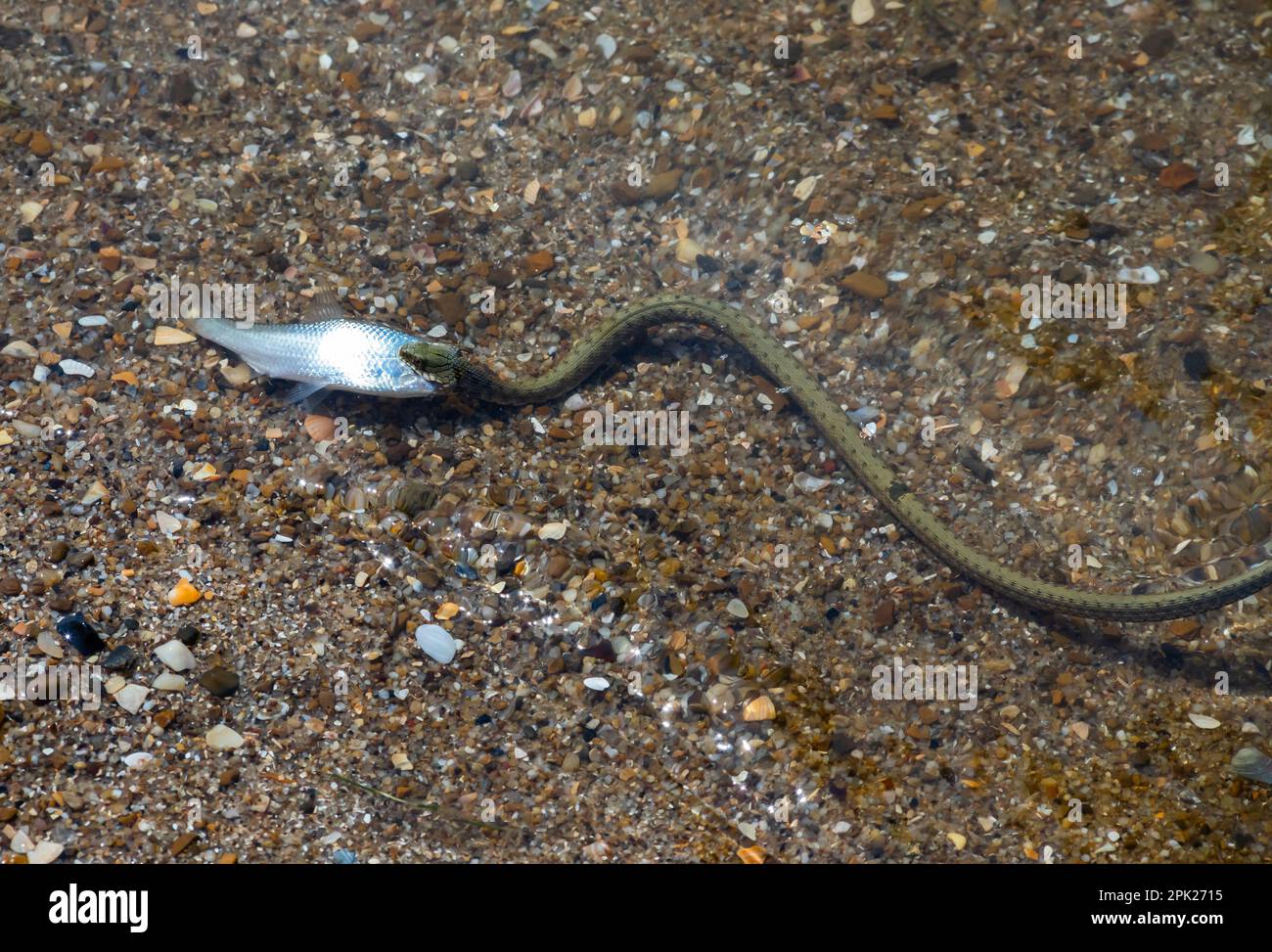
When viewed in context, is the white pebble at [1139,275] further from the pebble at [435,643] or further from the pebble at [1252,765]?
the pebble at [435,643]

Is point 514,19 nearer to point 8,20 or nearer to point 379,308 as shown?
point 379,308

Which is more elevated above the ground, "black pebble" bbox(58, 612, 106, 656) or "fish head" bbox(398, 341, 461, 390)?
"fish head" bbox(398, 341, 461, 390)

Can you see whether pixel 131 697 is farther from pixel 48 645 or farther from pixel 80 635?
pixel 48 645

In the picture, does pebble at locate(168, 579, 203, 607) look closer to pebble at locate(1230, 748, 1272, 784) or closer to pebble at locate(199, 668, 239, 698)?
pebble at locate(199, 668, 239, 698)

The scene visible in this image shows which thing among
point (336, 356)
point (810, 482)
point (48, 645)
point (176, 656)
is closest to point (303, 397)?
point (336, 356)

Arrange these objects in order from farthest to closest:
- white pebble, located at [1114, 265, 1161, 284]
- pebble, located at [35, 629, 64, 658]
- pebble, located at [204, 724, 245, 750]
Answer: white pebble, located at [1114, 265, 1161, 284]
pebble, located at [35, 629, 64, 658]
pebble, located at [204, 724, 245, 750]

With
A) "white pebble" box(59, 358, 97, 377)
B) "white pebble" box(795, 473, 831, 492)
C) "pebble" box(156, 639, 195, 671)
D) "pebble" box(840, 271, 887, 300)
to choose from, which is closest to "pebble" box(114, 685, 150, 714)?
"pebble" box(156, 639, 195, 671)

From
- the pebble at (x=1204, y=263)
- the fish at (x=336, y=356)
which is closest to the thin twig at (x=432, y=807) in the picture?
the fish at (x=336, y=356)

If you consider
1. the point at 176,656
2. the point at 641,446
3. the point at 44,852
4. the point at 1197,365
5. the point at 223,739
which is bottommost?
the point at 44,852

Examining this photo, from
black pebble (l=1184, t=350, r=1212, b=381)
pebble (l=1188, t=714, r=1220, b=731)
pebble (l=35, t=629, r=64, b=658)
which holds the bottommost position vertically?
pebble (l=1188, t=714, r=1220, b=731)
